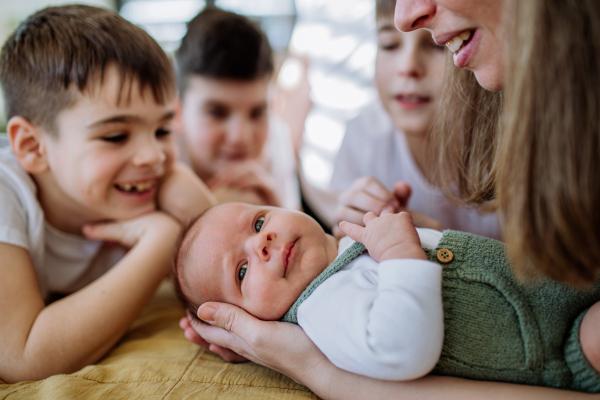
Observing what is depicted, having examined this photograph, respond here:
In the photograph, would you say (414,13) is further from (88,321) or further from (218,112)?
(218,112)

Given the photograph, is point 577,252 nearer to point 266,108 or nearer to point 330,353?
point 330,353

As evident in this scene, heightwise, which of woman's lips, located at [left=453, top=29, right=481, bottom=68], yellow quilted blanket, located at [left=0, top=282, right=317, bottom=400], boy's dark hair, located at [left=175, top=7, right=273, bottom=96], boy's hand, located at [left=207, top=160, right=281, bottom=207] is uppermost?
woman's lips, located at [left=453, top=29, right=481, bottom=68]

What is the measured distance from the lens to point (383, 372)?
703mm

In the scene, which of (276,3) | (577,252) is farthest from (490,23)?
(276,3)

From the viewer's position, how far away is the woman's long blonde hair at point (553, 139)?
0.55 m

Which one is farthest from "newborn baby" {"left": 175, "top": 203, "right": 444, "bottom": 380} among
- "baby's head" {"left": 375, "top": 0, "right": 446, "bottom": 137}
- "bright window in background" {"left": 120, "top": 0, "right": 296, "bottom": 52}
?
"bright window in background" {"left": 120, "top": 0, "right": 296, "bottom": 52}

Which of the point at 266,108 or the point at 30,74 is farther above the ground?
the point at 30,74

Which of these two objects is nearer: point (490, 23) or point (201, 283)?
point (490, 23)

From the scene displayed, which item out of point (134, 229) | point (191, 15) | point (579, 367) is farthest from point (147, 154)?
point (191, 15)

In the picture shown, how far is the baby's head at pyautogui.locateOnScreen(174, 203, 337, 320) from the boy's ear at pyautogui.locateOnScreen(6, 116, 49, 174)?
0.50 m

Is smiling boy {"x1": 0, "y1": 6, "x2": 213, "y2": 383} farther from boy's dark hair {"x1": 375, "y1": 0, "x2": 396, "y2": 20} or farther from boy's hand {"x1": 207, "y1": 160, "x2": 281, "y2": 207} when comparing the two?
boy's dark hair {"x1": 375, "y1": 0, "x2": 396, "y2": 20}

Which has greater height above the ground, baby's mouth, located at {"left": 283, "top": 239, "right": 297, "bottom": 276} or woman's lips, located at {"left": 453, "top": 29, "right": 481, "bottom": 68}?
woman's lips, located at {"left": 453, "top": 29, "right": 481, "bottom": 68}

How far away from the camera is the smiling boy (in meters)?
0.97

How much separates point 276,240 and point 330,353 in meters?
0.26
